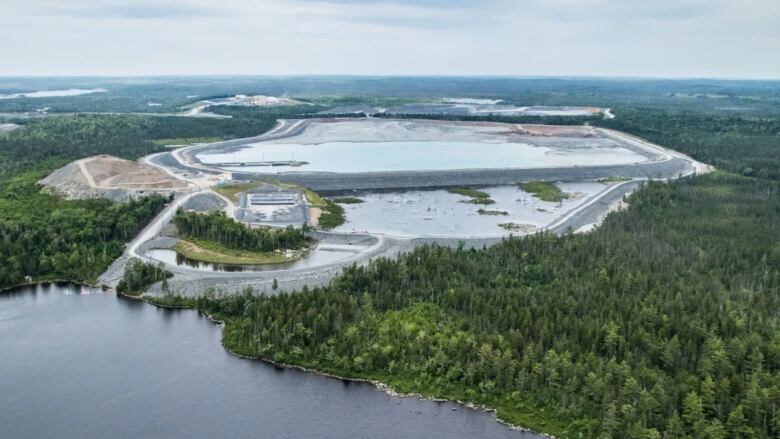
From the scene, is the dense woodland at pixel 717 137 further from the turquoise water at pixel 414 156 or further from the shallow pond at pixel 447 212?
the shallow pond at pixel 447 212

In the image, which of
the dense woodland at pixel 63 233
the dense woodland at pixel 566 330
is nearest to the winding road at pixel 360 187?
the dense woodland at pixel 63 233

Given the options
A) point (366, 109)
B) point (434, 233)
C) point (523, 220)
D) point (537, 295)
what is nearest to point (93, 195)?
point (434, 233)

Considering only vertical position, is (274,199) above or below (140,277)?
above

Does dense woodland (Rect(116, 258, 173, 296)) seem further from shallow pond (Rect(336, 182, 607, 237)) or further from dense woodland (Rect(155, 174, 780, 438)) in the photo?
shallow pond (Rect(336, 182, 607, 237))

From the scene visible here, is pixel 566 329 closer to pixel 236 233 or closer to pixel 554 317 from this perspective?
pixel 554 317

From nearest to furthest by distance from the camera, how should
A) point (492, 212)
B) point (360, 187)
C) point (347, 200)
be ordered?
point (492, 212) → point (347, 200) → point (360, 187)

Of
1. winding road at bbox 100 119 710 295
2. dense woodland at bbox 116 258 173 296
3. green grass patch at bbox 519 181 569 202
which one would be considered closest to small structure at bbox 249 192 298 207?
winding road at bbox 100 119 710 295

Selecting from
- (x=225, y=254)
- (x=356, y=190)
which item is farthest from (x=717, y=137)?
(x=225, y=254)
